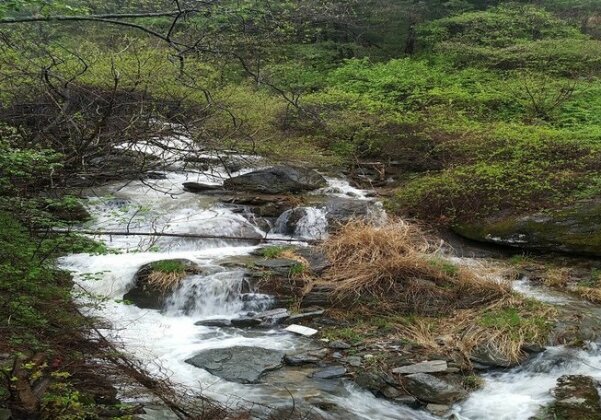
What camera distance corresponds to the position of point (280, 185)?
43.4ft

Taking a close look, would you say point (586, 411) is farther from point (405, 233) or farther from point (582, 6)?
point (582, 6)

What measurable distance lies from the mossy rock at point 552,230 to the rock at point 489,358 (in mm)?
4108

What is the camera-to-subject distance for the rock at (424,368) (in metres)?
6.11

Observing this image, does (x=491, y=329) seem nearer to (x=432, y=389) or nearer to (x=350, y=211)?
(x=432, y=389)

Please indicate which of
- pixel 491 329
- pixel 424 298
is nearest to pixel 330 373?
pixel 491 329

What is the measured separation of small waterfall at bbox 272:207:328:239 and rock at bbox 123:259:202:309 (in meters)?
2.75

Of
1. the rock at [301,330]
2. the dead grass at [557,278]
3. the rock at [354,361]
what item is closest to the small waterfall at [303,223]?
the rock at [301,330]

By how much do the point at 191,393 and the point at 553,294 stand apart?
5524 millimetres

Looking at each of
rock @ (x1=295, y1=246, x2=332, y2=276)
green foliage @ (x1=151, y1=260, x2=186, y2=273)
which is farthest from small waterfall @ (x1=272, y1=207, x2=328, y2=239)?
green foliage @ (x1=151, y1=260, x2=186, y2=273)

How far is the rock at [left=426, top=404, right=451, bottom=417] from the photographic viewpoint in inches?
219

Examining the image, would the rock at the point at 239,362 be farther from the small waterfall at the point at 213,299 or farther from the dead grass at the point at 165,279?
the dead grass at the point at 165,279

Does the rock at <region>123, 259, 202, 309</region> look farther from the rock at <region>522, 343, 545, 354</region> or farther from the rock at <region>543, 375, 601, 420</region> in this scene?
the rock at <region>543, 375, 601, 420</region>

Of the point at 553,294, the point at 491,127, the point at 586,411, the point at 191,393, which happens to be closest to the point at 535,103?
the point at 491,127

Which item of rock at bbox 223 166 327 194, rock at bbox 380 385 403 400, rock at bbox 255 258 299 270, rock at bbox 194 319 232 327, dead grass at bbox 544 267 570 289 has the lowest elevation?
rock at bbox 194 319 232 327
